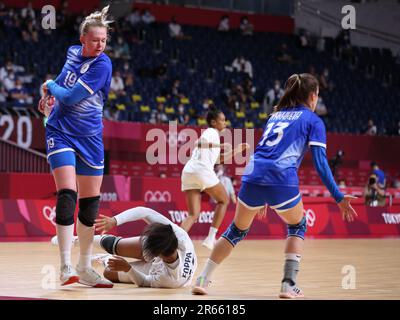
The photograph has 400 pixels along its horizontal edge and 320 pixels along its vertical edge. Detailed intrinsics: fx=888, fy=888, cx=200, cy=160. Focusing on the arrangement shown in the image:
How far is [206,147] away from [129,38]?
752 inches

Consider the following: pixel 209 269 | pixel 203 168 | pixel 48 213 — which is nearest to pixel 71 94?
pixel 209 269

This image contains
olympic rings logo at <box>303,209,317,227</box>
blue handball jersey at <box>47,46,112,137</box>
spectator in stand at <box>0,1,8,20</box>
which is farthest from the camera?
spectator in stand at <box>0,1,8,20</box>

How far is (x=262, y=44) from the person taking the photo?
1532 inches

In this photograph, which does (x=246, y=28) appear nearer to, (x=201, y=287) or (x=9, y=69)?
(x=9, y=69)

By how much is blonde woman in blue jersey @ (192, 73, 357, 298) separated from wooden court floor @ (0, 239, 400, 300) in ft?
1.37

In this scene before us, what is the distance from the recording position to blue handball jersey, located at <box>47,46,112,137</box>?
8547 mm

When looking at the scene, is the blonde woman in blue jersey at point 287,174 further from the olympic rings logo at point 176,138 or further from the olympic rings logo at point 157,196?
the olympic rings logo at point 176,138

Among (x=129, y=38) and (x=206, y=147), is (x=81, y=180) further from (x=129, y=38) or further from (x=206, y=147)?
(x=129, y=38)

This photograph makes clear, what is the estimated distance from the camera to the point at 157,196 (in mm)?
23203

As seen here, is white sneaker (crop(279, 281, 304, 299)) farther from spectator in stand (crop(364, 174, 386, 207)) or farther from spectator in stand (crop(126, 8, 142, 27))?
spectator in stand (crop(126, 8, 142, 27))

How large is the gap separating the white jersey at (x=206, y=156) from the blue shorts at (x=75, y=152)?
243 inches

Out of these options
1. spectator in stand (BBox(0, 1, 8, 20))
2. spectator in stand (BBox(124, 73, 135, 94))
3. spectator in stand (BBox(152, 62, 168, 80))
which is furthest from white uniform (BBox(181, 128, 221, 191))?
spectator in stand (BBox(152, 62, 168, 80))
